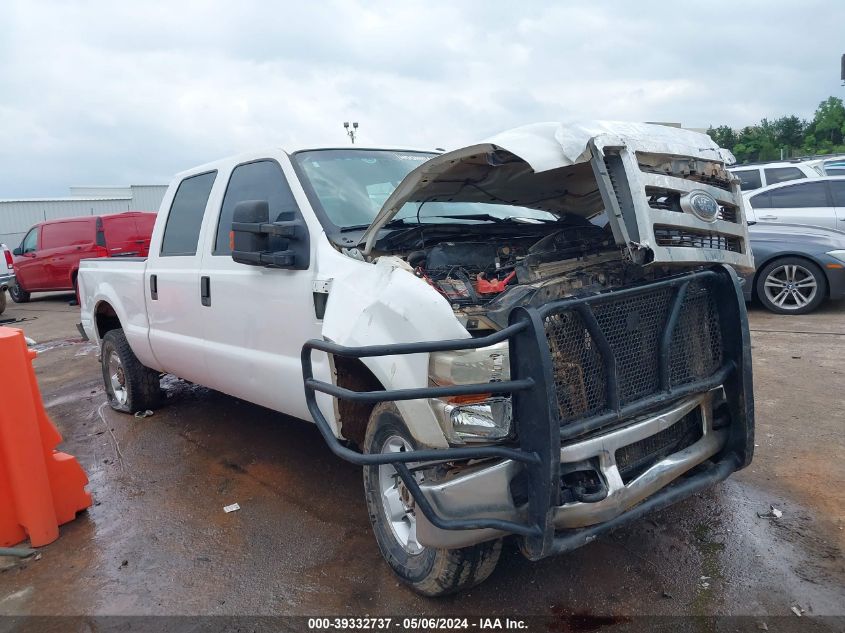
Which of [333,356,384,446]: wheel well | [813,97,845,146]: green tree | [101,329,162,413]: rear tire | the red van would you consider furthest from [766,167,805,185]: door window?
[813,97,845,146]: green tree

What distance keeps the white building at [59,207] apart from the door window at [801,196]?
24083mm

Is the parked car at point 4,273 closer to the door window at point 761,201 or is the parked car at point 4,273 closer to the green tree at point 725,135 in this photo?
the door window at point 761,201

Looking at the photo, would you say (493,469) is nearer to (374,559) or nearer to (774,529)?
(374,559)

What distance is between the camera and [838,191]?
904cm

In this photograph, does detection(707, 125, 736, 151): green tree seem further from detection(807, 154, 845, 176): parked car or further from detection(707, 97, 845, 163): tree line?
detection(807, 154, 845, 176): parked car

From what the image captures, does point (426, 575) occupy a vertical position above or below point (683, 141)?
below

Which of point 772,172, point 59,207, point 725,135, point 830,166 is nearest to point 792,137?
point 725,135

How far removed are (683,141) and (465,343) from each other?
139 cm

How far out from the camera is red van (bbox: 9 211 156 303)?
14164 millimetres

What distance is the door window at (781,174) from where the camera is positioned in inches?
459

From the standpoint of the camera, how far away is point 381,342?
260 centimetres

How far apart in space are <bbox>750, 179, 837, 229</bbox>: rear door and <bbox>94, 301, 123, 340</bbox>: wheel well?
27.4ft

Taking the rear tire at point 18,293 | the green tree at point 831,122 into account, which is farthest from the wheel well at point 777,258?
the green tree at point 831,122

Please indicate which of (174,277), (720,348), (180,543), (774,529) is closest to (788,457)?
(774,529)
